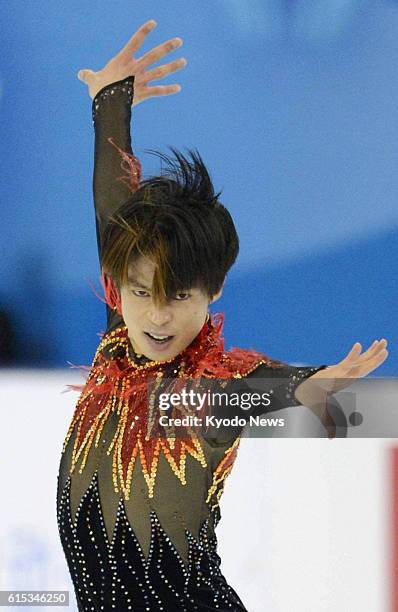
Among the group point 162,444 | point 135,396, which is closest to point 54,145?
point 135,396

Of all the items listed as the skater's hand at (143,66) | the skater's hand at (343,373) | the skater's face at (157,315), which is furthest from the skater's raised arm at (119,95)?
the skater's hand at (343,373)

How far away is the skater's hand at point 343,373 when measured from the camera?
1.62m

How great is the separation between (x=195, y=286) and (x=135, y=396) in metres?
0.24

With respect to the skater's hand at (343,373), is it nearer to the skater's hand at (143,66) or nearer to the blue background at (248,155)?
the blue background at (248,155)

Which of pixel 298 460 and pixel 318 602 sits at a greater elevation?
pixel 298 460

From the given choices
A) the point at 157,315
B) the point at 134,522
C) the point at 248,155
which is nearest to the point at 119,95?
the point at 248,155

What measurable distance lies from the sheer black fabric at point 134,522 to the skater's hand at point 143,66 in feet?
0.05

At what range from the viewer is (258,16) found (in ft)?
5.34

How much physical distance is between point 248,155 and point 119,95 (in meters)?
0.28

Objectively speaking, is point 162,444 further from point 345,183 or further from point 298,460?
point 345,183

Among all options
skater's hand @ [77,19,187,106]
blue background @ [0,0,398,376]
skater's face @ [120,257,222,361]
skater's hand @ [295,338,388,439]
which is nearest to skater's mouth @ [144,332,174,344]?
skater's face @ [120,257,222,361]

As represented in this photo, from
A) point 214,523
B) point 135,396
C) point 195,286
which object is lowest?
point 214,523

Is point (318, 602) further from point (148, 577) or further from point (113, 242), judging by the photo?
point (113, 242)

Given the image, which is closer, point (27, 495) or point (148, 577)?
point (148, 577)
